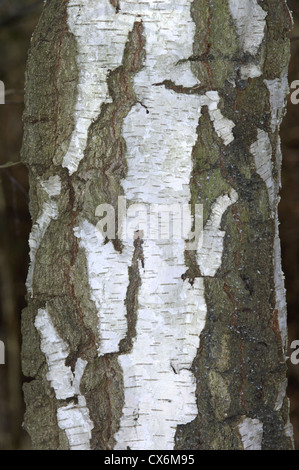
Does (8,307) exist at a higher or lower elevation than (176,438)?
higher

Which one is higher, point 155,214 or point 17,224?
point 17,224

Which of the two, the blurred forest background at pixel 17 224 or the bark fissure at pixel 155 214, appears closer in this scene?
the bark fissure at pixel 155 214

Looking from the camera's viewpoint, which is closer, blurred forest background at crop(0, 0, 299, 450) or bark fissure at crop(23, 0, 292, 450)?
bark fissure at crop(23, 0, 292, 450)

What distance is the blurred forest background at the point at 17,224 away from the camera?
241cm

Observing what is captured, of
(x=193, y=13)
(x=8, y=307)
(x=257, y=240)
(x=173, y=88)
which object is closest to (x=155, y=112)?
(x=173, y=88)

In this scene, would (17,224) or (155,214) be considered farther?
(17,224)

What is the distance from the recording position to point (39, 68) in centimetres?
92

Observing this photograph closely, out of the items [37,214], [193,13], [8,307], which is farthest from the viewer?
[8,307]

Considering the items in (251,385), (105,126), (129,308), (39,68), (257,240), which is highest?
(39,68)

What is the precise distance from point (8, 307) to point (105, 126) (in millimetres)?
1902

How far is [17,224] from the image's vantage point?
8.10 ft

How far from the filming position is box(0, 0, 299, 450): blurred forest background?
2412 mm

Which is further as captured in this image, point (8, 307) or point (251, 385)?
point (8, 307)
